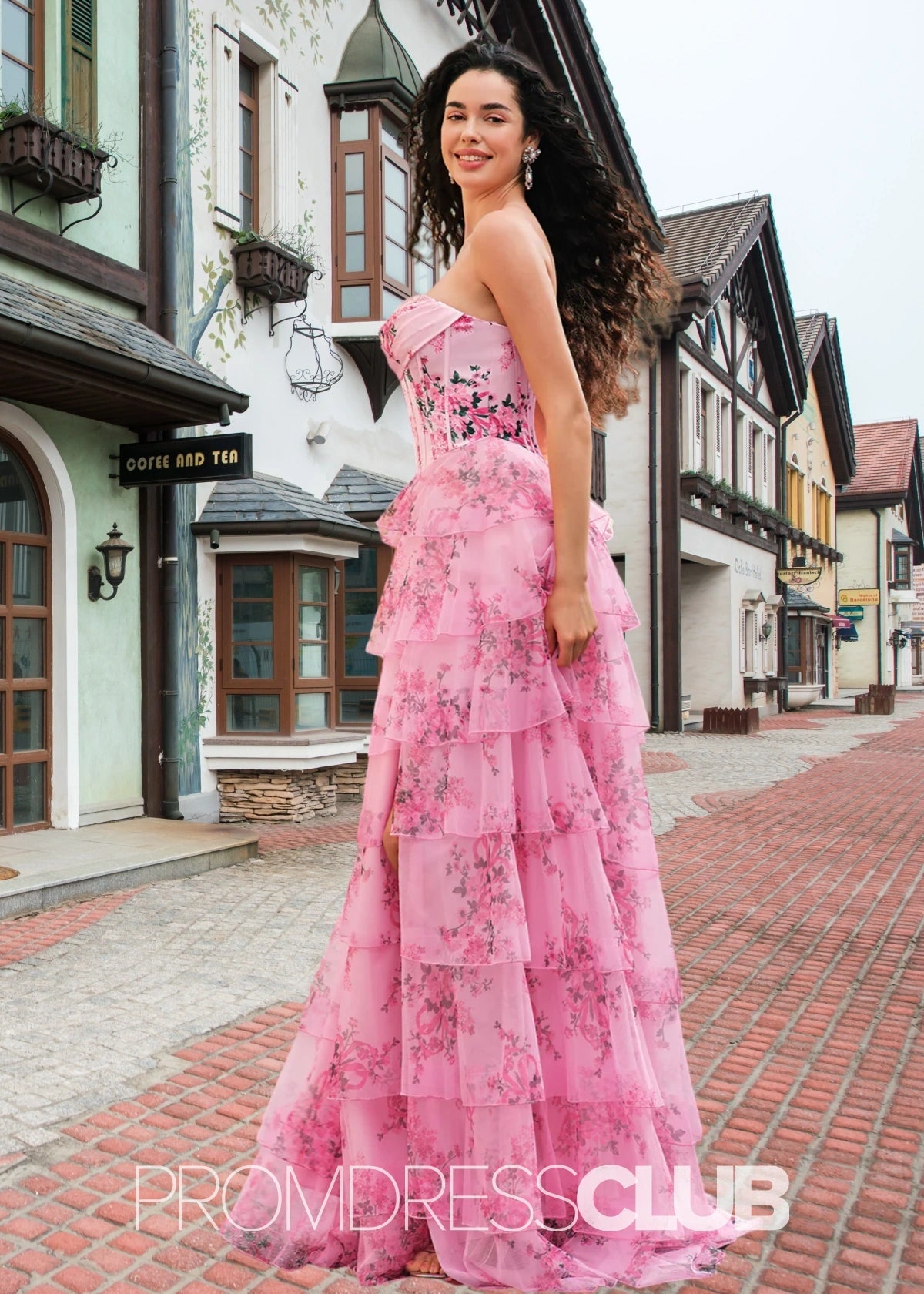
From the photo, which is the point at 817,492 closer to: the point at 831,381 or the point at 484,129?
the point at 831,381

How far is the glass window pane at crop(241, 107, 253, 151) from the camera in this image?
939cm

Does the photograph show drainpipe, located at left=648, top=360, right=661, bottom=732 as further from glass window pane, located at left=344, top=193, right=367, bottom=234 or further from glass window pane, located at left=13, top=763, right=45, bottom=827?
glass window pane, located at left=13, top=763, right=45, bottom=827

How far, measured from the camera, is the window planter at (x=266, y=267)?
8891mm

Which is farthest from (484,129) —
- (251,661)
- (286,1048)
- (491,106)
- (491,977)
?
(251,661)

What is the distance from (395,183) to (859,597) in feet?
104

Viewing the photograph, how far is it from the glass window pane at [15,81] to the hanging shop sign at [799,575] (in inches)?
841

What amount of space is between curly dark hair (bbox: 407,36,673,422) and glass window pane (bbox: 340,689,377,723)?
26.5ft

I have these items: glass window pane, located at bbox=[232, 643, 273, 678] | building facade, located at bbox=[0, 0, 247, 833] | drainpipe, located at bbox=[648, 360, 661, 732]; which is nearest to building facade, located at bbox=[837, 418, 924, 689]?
drainpipe, located at bbox=[648, 360, 661, 732]

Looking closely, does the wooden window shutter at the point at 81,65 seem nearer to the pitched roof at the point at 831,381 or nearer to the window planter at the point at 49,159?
the window planter at the point at 49,159

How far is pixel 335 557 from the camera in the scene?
9.39m

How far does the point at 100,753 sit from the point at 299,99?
20.7 ft

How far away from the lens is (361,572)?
1049 cm

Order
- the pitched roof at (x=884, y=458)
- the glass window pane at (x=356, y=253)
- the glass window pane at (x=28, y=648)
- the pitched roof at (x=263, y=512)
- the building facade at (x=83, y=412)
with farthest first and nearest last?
1. the pitched roof at (x=884, y=458)
2. the glass window pane at (x=356, y=253)
3. the pitched roof at (x=263, y=512)
4. the glass window pane at (x=28, y=648)
5. the building facade at (x=83, y=412)

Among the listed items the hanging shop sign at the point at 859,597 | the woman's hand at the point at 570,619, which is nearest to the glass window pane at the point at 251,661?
the woman's hand at the point at 570,619
